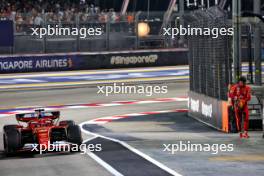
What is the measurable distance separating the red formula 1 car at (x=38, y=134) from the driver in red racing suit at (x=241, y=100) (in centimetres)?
435

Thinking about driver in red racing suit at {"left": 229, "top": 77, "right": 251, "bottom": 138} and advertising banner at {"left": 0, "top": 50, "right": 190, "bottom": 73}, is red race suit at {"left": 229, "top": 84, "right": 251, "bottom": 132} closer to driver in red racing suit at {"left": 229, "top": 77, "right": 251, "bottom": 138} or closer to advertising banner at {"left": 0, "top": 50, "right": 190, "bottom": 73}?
driver in red racing suit at {"left": 229, "top": 77, "right": 251, "bottom": 138}

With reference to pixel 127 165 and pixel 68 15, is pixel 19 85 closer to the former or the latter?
pixel 68 15

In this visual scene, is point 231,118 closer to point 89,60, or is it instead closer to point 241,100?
point 241,100

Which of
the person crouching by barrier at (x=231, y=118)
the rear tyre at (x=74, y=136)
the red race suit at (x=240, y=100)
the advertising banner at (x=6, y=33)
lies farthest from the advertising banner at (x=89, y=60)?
the rear tyre at (x=74, y=136)

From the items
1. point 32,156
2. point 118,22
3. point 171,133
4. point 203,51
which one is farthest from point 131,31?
point 32,156

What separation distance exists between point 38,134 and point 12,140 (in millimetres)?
530

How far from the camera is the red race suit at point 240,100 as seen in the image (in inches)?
720

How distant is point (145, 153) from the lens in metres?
15.1

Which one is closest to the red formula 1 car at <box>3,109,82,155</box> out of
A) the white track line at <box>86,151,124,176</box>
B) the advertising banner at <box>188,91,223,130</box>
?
the white track line at <box>86,151,124,176</box>

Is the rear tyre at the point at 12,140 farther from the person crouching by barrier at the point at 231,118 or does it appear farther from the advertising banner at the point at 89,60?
the advertising banner at the point at 89,60

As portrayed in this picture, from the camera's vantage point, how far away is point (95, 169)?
535 inches

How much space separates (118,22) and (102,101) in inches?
421

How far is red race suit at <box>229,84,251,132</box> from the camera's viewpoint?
1828 cm

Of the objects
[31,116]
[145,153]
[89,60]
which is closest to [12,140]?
[31,116]
